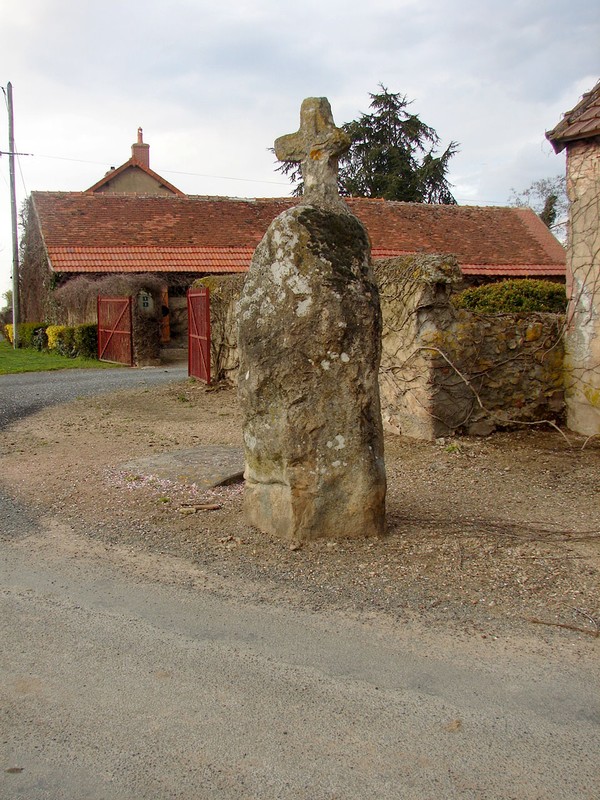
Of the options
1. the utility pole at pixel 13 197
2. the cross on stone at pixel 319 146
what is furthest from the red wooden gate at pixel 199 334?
the utility pole at pixel 13 197

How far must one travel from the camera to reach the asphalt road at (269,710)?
2.51 metres

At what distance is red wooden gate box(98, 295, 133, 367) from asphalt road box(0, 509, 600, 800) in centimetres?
1566

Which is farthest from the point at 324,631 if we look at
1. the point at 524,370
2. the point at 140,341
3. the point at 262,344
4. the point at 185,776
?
the point at 140,341

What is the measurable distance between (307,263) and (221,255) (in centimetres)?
1897

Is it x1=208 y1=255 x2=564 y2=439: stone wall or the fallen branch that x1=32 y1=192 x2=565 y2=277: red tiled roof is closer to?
x1=208 y1=255 x2=564 y2=439: stone wall

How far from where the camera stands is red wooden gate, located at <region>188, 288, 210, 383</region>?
13.8m

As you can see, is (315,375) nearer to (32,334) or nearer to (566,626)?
(566,626)

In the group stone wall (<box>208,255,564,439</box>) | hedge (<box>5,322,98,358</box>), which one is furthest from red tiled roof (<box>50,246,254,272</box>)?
stone wall (<box>208,255,564,439</box>)

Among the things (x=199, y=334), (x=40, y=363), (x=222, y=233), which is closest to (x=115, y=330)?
(x=40, y=363)

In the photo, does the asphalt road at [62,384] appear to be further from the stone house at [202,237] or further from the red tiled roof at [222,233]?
the red tiled roof at [222,233]

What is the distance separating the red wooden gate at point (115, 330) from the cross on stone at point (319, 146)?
1414 cm

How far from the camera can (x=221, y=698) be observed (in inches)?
118

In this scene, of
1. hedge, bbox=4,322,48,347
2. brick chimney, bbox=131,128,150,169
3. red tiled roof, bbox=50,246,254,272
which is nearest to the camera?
red tiled roof, bbox=50,246,254,272

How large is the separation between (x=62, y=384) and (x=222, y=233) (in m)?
10.9
